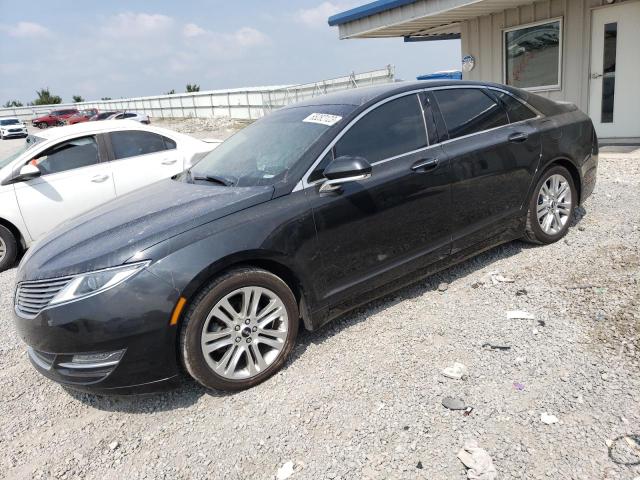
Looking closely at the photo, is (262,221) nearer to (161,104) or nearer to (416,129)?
(416,129)

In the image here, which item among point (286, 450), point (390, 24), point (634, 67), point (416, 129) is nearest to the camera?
point (286, 450)

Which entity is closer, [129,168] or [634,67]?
[129,168]

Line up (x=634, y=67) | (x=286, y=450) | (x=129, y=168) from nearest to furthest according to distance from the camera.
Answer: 1. (x=286, y=450)
2. (x=129, y=168)
3. (x=634, y=67)

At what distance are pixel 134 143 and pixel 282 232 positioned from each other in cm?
434

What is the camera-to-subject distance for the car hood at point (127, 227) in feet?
9.39

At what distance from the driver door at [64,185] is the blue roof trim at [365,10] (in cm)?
654

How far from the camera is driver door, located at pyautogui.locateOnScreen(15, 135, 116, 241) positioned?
19.8ft

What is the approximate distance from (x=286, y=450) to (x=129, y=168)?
194 inches

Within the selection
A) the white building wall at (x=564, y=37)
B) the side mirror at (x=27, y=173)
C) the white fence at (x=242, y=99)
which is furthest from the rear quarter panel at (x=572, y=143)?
the white fence at (x=242, y=99)

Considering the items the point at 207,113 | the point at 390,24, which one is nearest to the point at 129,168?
the point at 390,24

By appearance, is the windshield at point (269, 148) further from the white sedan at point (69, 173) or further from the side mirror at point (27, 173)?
the side mirror at point (27, 173)

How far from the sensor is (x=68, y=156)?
6258 mm

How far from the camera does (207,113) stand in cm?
3497

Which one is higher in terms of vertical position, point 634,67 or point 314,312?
point 634,67
